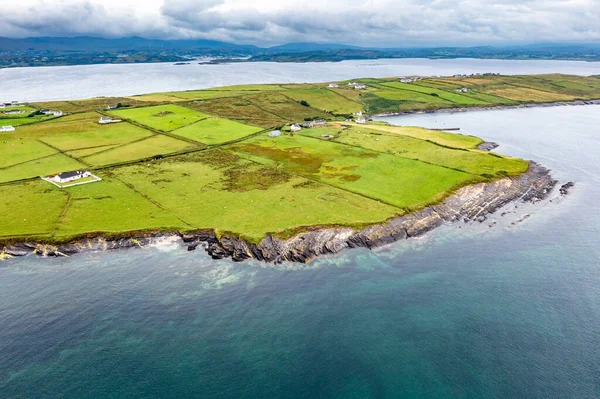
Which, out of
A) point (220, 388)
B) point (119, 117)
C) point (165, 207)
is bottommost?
point (220, 388)

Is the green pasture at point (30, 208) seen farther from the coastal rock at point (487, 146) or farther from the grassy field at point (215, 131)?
the coastal rock at point (487, 146)

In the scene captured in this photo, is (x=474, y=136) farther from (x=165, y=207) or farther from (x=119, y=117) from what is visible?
(x=119, y=117)

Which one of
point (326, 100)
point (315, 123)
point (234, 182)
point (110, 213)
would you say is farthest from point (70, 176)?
point (326, 100)

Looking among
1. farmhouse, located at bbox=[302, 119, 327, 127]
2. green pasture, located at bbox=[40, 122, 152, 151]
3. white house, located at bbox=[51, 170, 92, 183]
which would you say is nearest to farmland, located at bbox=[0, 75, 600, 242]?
green pasture, located at bbox=[40, 122, 152, 151]

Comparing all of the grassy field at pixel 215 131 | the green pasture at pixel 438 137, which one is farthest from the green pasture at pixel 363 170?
the green pasture at pixel 438 137

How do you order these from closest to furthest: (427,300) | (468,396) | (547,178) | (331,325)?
1. (468,396)
2. (331,325)
3. (427,300)
4. (547,178)

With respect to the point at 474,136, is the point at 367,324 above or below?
below

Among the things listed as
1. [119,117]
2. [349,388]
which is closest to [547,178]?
[349,388]
